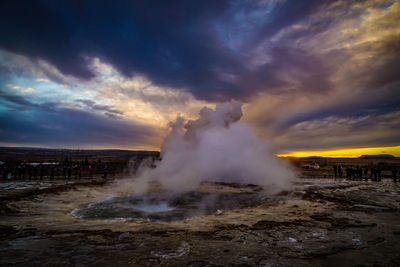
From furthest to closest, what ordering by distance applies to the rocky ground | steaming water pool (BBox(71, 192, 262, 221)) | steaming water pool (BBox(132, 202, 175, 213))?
steaming water pool (BBox(132, 202, 175, 213)) < steaming water pool (BBox(71, 192, 262, 221)) < the rocky ground

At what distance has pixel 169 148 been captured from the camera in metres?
21.1

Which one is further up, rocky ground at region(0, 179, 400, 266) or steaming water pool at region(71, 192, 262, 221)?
rocky ground at region(0, 179, 400, 266)

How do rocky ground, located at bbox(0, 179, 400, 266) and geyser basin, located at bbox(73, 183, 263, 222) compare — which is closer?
rocky ground, located at bbox(0, 179, 400, 266)

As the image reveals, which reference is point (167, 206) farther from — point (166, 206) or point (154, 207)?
point (154, 207)

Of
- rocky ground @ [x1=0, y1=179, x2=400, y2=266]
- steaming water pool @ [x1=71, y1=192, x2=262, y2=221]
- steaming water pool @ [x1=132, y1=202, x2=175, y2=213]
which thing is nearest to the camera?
rocky ground @ [x1=0, y1=179, x2=400, y2=266]

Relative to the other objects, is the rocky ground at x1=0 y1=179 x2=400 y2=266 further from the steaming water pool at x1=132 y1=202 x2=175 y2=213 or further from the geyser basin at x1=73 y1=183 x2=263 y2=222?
the steaming water pool at x1=132 y1=202 x2=175 y2=213

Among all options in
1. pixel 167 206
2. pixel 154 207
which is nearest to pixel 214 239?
pixel 167 206

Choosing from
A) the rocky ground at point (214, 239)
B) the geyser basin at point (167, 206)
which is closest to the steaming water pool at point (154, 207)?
the geyser basin at point (167, 206)

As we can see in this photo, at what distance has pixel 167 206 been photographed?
1048 centimetres

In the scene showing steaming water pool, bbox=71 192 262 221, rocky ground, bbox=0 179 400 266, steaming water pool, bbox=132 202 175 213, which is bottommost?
steaming water pool, bbox=132 202 175 213

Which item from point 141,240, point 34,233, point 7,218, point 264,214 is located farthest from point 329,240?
point 7,218

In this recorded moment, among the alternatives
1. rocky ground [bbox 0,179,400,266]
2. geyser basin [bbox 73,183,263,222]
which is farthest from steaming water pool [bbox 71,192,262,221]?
rocky ground [bbox 0,179,400,266]

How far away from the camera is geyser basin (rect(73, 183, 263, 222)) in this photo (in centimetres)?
850

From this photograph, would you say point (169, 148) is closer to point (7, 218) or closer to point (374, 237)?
point (7, 218)
